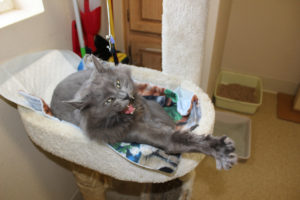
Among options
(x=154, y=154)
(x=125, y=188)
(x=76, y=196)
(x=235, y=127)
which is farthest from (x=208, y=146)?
(x=235, y=127)

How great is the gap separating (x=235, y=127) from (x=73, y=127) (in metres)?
1.57

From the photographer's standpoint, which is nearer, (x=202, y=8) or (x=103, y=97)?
(x=103, y=97)

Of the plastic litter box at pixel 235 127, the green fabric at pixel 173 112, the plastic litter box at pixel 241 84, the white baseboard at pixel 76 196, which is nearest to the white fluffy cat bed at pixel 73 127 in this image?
the green fabric at pixel 173 112

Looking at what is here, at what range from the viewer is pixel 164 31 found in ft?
3.60

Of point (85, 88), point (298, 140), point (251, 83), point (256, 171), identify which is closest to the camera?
point (85, 88)

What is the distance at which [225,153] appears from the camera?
721 millimetres

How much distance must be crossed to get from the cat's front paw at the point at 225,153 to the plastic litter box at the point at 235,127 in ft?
4.11

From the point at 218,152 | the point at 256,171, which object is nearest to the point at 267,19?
the point at 256,171

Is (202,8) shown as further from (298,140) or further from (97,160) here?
(298,140)

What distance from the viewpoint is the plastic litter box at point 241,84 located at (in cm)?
211

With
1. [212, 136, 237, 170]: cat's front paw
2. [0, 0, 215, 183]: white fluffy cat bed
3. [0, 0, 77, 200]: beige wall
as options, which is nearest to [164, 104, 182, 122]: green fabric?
[0, 0, 215, 183]: white fluffy cat bed

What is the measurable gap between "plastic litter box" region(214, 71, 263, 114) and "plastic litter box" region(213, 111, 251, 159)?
15 cm

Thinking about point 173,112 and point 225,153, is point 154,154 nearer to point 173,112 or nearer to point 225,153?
point 225,153

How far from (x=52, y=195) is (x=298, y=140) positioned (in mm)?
1980
